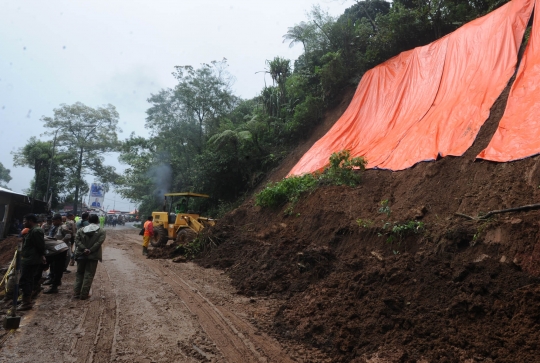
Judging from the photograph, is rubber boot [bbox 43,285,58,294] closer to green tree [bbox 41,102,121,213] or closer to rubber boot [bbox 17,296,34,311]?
rubber boot [bbox 17,296,34,311]

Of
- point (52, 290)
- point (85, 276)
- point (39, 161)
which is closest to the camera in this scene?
point (85, 276)

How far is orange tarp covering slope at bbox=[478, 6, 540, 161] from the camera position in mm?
8070

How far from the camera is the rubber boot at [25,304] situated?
20.8ft

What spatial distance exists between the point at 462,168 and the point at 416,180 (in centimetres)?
117

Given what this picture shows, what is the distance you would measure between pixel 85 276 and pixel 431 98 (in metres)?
12.1

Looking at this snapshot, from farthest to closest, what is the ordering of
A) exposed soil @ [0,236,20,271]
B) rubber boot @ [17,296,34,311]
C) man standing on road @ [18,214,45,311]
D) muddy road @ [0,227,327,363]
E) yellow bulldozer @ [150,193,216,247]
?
1. yellow bulldozer @ [150,193,216,247]
2. exposed soil @ [0,236,20,271]
3. man standing on road @ [18,214,45,311]
4. rubber boot @ [17,296,34,311]
5. muddy road @ [0,227,327,363]

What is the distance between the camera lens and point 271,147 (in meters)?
21.9

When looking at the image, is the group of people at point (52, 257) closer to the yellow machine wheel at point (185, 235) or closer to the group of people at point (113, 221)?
the yellow machine wheel at point (185, 235)

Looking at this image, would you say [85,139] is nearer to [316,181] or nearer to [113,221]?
[113,221]

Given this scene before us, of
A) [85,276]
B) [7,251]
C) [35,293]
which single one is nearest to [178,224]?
[7,251]

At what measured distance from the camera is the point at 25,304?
6.45m

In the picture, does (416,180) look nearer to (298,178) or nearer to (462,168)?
(462,168)

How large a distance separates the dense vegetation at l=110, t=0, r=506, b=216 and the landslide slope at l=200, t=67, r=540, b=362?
885 cm

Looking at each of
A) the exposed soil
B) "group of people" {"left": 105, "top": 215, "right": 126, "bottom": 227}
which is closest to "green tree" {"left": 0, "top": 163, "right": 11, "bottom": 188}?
"group of people" {"left": 105, "top": 215, "right": 126, "bottom": 227}
